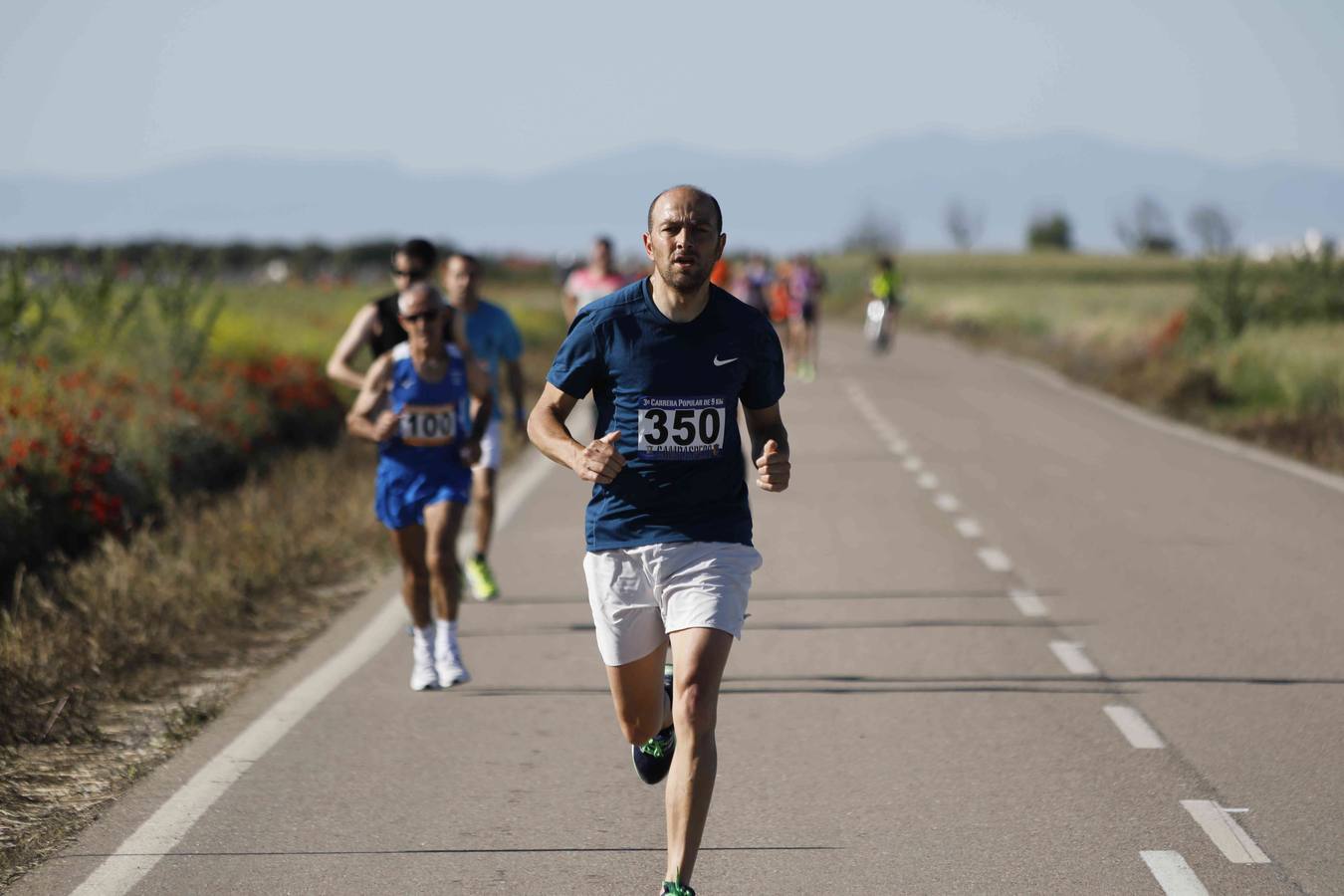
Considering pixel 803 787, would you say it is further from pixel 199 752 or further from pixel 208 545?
pixel 208 545

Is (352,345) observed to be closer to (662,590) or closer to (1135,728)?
(1135,728)

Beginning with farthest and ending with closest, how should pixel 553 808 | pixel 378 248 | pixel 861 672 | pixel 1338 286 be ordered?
pixel 378 248
pixel 1338 286
pixel 861 672
pixel 553 808

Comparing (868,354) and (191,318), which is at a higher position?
(191,318)

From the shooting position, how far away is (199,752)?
24.9 ft

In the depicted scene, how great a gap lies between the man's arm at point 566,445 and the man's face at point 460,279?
4865mm

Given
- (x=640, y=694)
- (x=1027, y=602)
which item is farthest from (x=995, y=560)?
(x=640, y=694)

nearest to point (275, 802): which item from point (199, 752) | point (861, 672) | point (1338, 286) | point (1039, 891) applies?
point (199, 752)

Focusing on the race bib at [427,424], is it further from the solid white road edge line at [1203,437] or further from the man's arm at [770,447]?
the solid white road edge line at [1203,437]

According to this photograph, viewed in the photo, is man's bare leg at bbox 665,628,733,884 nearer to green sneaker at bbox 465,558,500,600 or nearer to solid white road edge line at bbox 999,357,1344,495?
green sneaker at bbox 465,558,500,600

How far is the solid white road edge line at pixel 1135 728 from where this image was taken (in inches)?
301

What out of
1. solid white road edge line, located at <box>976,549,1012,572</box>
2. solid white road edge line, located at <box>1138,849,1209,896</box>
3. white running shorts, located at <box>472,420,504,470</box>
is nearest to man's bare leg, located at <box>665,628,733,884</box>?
solid white road edge line, located at <box>1138,849,1209,896</box>

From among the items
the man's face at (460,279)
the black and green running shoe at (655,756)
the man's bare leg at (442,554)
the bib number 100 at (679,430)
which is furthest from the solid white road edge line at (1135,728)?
the man's face at (460,279)

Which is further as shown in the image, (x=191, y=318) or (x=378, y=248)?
(x=378, y=248)

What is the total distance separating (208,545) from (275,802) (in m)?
5.24
